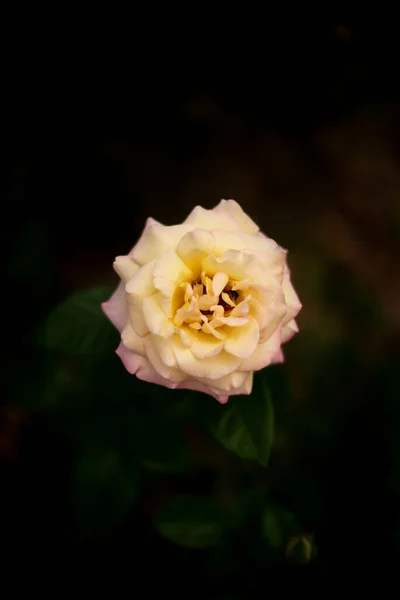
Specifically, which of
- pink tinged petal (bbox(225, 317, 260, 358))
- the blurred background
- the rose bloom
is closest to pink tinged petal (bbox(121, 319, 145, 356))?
the rose bloom

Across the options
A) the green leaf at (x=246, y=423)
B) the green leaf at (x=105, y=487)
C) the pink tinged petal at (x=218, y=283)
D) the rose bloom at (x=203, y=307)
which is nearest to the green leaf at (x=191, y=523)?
the green leaf at (x=105, y=487)

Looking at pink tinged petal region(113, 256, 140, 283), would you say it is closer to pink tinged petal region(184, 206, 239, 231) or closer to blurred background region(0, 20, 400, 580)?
pink tinged petal region(184, 206, 239, 231)

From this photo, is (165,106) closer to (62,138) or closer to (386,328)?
(62,138)

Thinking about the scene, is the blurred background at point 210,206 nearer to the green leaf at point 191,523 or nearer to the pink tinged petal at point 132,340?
the green leaf at point 191,523

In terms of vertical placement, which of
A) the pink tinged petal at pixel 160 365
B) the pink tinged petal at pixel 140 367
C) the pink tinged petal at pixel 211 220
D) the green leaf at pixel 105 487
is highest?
the pink tinged petal at pixel 211 220

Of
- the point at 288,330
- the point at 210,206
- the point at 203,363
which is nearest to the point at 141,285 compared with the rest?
the point at 203,363

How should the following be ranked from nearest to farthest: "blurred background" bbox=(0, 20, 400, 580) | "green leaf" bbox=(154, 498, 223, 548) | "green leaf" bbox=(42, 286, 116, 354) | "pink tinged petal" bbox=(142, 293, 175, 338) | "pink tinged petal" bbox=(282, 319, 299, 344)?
"pink tinged petal" bbox=(142, 293, 175, 338) → "pink tinged petal" bbox=(282, 319, 299, 344) → "green leaf" bbox=(42, 286, 116, 354) → "green leaf" bbox=(154, 498, 223, 548) → "blurred background" bbox=(0, 20, 400, 580)
